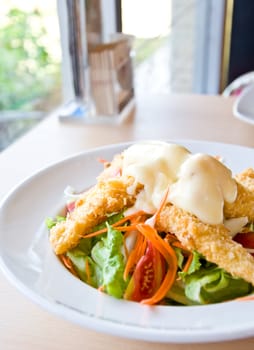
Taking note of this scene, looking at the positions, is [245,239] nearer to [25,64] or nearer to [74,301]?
[74,301]

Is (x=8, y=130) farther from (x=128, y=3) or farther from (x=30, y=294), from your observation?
(x=30, y=294)

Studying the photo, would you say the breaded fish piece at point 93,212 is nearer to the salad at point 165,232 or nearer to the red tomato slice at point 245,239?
the salad at point 165,232

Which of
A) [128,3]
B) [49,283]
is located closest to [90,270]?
[49,283]

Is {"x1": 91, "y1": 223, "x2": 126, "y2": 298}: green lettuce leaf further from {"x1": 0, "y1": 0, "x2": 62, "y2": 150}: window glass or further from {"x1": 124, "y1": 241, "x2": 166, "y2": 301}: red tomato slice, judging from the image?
{"x1": 0, "y1": 0, "x2": 62, "y2": 150}: window glass

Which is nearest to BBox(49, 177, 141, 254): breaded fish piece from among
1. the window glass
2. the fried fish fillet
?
the fried fish fillet

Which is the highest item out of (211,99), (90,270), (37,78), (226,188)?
(226,188)

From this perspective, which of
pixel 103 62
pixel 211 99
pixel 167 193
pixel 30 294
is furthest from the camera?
pixel 211 99
